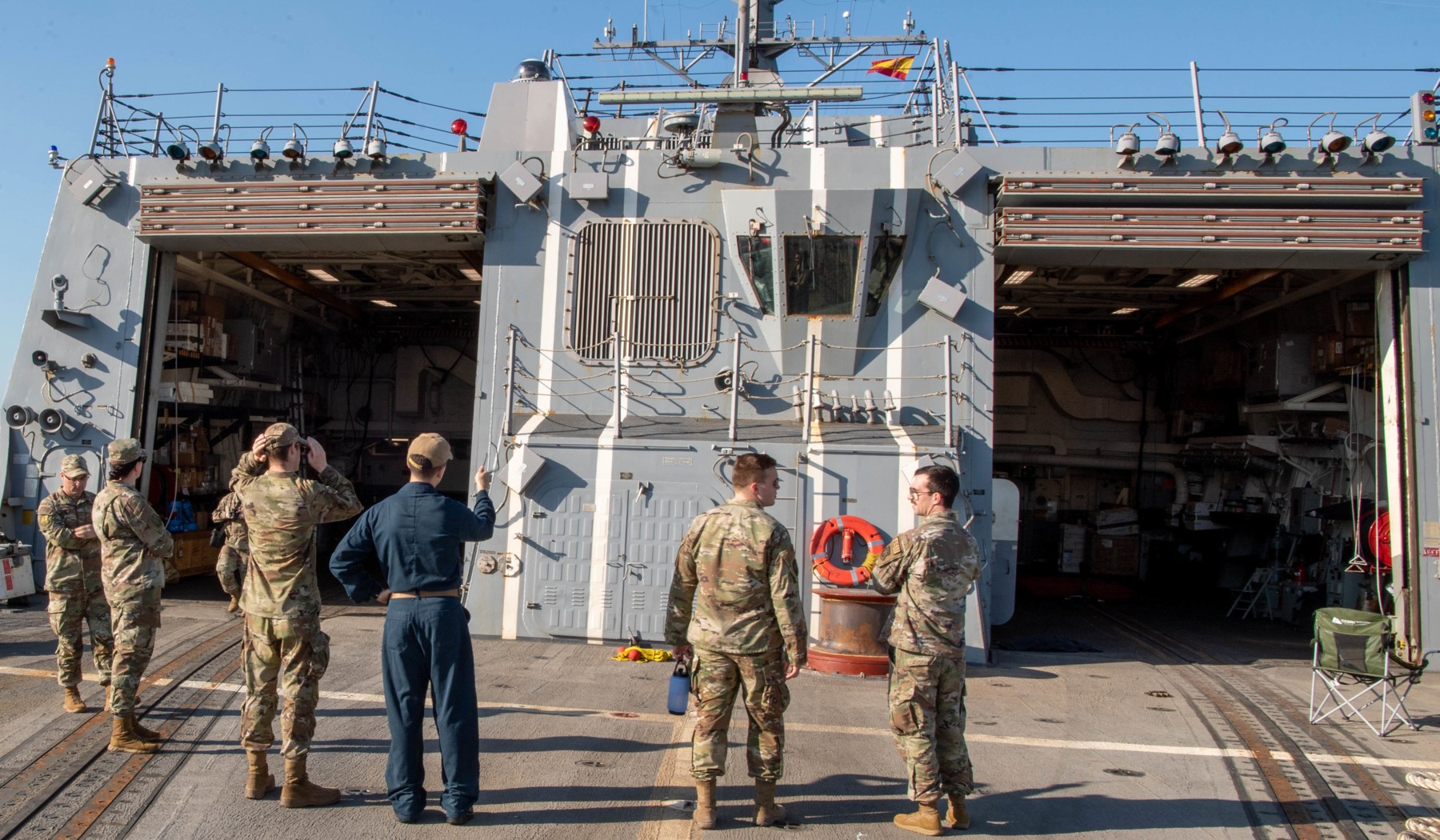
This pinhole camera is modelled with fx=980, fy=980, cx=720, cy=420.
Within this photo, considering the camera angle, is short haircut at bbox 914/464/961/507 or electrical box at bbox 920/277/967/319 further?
electrical box at bbox 920/277/967/319

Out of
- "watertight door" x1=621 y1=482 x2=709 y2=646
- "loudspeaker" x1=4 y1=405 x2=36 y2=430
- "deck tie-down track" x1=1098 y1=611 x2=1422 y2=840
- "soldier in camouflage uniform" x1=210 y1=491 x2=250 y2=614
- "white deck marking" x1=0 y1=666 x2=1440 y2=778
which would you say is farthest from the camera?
"loudspeaker" x1=4 y1=405 x2=36 y2=430

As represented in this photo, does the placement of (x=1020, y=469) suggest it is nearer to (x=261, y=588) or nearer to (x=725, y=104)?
(x=725, y=104)

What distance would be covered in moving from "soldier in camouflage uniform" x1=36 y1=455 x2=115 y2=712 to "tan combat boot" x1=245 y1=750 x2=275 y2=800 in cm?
213

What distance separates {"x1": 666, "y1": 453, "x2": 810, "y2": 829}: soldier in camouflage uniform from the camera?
15.1ft

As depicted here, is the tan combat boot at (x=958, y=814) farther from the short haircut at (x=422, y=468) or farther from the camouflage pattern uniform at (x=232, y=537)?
the camouflage pattern uniform at (x=232, y=537)

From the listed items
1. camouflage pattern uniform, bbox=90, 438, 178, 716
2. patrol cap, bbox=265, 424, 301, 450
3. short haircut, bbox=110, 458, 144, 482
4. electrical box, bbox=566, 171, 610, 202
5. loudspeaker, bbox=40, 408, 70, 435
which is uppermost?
electrical box, bbox=566, 171, 610, 202

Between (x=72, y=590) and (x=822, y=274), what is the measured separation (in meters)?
7.21

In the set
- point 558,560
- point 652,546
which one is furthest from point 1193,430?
point 558,560

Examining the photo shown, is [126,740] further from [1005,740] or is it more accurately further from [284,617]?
[1005,740]

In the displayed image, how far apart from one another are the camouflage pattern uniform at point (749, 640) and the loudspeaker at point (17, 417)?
10.2 meters

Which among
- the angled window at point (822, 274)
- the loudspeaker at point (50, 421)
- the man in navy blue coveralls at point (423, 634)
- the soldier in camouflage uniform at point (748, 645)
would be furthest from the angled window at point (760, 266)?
the loudspeaker at point (50, 421)

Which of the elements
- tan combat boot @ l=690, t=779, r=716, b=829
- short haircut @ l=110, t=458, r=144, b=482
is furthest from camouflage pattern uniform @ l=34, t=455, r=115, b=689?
tan combat boot @ l=690, t=779, r=716, b=829

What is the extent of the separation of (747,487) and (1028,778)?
8.47 feet

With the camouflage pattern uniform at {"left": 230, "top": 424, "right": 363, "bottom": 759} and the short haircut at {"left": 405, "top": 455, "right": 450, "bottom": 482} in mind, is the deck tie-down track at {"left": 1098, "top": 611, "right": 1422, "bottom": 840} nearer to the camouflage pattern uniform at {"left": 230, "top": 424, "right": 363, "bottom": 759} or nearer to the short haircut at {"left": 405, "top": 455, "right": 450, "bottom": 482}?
the short haircut at {"left": 405, "top": 455, "right": 450, "bottom": 482}
